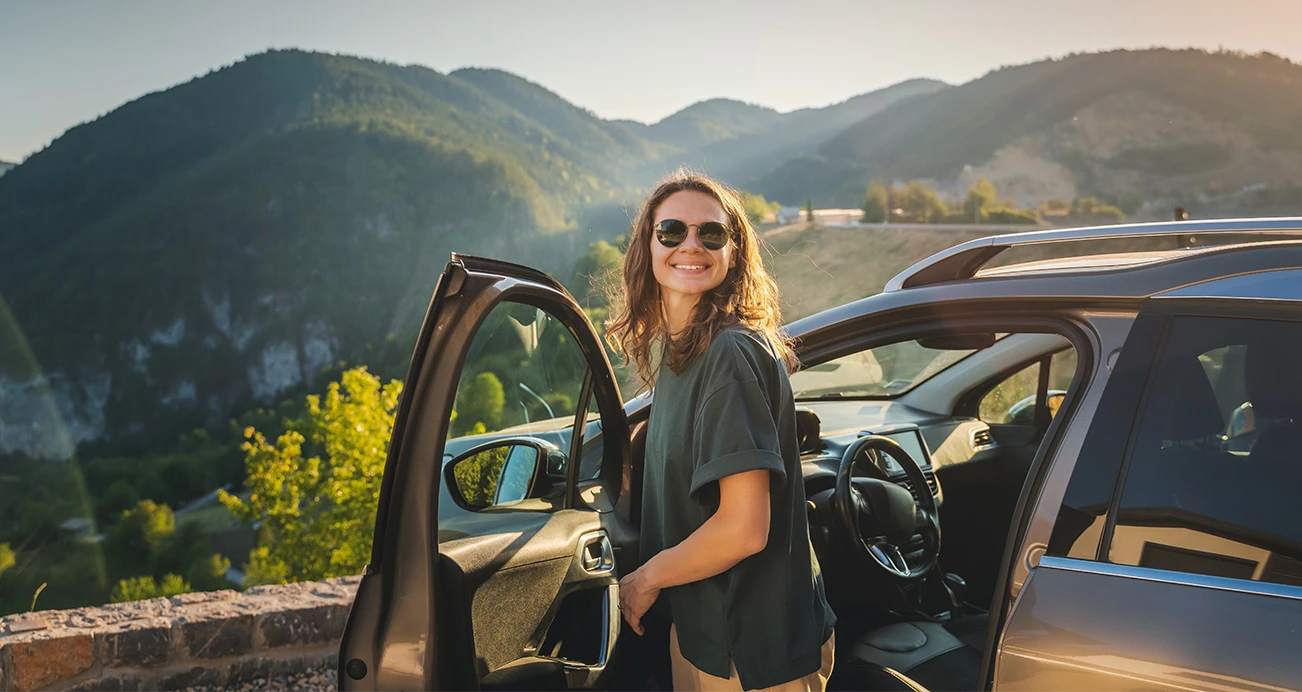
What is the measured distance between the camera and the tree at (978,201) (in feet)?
197

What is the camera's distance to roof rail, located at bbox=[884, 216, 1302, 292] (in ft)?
6.89

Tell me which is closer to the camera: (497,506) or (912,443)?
(497,506)

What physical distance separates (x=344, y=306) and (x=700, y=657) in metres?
88.8

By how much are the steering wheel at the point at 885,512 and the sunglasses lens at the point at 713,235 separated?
1410mm

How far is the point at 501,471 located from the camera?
209 centimetres

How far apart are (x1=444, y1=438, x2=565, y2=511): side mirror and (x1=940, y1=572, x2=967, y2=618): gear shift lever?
1998 mm

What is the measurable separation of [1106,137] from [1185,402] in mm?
88986

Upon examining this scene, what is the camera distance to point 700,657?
1811mm

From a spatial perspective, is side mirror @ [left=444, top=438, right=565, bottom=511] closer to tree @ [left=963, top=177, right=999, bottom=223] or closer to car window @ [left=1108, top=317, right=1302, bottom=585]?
car window @ [left=1108, top=317, right=1302, bottom=585]

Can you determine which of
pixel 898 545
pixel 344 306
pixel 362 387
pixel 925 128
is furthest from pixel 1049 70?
pixel 898 545

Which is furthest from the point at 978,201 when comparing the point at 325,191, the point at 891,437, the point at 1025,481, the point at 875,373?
the point at 325,191

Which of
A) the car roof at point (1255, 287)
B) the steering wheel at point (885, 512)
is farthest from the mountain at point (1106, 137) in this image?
the car roof at point (1255, 287)

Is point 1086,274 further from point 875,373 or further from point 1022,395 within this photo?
point 1022,395

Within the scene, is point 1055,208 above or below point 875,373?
above
